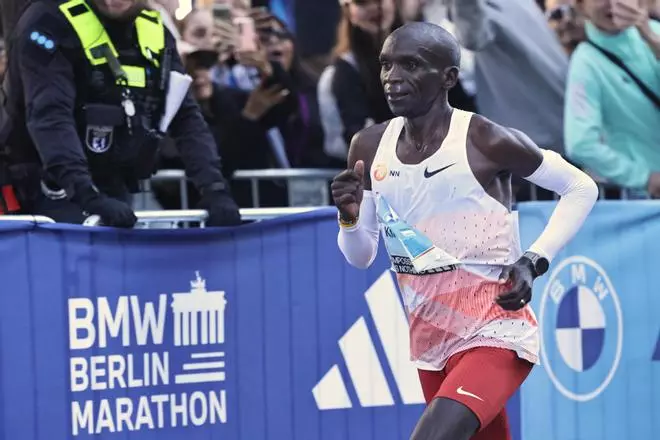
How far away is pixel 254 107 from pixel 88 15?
181cm

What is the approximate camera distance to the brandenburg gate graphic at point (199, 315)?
19.5 feet

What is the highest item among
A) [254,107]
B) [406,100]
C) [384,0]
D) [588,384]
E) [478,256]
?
[384,0]

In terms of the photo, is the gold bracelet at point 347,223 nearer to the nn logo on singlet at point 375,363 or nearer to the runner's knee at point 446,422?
the runner's knee at point 446,422

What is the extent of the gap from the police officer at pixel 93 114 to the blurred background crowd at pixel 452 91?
120cm

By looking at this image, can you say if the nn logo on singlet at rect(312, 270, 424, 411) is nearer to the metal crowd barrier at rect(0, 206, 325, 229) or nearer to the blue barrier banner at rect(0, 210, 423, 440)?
the blue barrier banner at rect(0, 210, 423, 440)

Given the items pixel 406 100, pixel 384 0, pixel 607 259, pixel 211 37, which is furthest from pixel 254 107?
pixel 406 100

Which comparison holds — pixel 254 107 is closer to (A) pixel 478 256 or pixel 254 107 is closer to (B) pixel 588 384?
(B) pixel 588 384

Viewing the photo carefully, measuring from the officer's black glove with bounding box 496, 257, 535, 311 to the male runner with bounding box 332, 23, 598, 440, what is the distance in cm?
1

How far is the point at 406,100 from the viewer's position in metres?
4.71

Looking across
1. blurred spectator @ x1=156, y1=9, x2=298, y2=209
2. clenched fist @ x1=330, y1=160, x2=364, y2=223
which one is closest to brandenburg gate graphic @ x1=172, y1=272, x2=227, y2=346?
clenched fist @ x1=330, y1=160, x2=364, y2=223

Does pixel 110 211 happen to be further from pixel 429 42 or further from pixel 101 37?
pixel 429 42

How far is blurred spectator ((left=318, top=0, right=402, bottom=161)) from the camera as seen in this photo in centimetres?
762

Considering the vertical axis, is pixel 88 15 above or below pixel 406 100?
above

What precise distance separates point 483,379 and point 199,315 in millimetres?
1812
